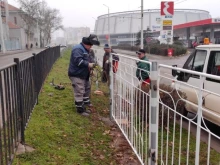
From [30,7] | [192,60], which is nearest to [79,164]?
[192,60]

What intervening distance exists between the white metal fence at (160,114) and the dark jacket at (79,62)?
2.07 feet

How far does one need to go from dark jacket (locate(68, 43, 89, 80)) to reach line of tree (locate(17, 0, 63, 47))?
61155mm

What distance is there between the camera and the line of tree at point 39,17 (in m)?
63.2

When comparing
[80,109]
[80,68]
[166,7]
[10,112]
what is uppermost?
[166,7]

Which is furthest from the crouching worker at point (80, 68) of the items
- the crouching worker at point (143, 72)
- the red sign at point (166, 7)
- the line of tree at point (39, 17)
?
the line of tree at point (39, 17)

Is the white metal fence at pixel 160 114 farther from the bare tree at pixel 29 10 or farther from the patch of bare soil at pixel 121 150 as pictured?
the bare tree at pixel 29 10

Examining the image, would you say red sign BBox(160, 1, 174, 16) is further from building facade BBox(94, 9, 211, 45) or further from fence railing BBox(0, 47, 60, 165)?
building facade BBox(94, 9, 211, 45)

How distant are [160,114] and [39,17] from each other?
220 feet

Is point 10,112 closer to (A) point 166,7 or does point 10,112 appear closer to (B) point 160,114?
(B) point 160,114

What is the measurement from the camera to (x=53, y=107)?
579 cm

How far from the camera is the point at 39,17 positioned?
6612cm

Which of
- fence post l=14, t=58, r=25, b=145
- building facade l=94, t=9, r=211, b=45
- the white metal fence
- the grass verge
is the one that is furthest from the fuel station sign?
building facade l=94, t=9, r=211, b=45

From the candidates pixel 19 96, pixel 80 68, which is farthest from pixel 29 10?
pixel 19 96

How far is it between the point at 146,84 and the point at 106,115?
2940mm
